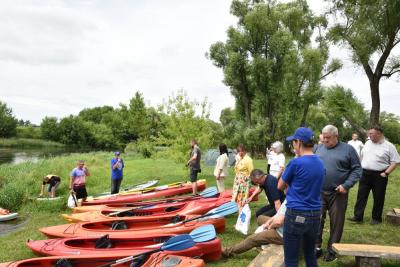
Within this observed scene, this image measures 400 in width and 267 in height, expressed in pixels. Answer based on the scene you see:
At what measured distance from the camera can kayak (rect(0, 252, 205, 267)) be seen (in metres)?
4.39

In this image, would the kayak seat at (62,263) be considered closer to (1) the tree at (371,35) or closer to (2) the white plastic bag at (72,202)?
(2) the white plastic bag at (72,202)

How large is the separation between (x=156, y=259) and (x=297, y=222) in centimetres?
216

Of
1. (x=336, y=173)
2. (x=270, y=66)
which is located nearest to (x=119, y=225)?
(x=336, y=173)

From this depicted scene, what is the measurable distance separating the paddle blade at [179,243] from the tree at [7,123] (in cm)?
6898

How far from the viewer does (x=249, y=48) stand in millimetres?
21297

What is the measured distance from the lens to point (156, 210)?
7934 millimetres

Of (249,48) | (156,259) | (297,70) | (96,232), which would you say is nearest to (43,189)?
(96,232)

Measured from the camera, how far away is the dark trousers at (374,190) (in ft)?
19.9

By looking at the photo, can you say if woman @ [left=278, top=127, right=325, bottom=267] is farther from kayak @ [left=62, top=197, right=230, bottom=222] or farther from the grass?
kayak @ [left=62, top=197, right=230, bottom=222]

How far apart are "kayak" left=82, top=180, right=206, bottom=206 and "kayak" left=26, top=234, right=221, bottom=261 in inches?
151

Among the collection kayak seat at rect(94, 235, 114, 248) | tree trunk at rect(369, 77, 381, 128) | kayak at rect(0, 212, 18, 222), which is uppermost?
tree trunk at rect(369, 77, 381, 128)


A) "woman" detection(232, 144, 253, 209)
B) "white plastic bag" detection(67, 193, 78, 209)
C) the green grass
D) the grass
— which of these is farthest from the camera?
the green grass

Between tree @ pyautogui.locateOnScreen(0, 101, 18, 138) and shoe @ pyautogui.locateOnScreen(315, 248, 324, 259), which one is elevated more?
tree @ pyautogui.locateOnScreen(0, 101, 18, 138)

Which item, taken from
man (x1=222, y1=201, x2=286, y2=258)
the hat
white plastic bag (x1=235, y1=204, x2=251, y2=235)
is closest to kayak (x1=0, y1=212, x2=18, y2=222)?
white plastic bag (x1=235, y1=204, x2=251, y2=235)
